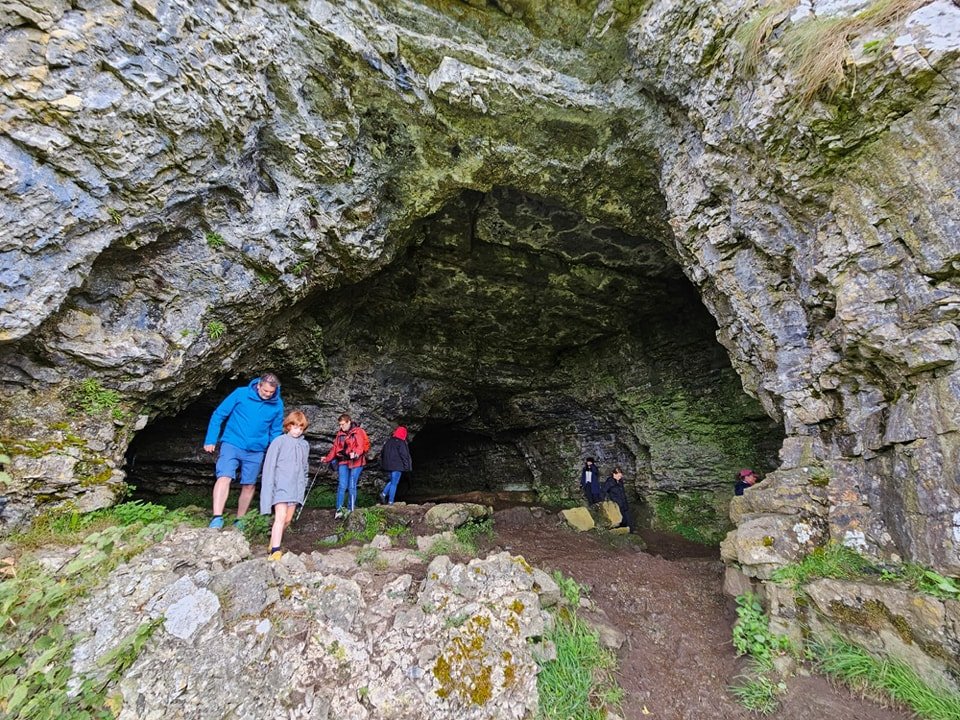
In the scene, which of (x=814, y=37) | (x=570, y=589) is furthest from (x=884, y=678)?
(x=814, y=37)

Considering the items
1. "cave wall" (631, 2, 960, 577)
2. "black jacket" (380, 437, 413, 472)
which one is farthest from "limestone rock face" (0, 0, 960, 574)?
"black jacket" (380, 437, 413, 472)

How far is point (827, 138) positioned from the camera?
3.92 metres

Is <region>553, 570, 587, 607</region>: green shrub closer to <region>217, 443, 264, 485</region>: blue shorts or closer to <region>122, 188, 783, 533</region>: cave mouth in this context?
<region>217, 443, 264, 485</region>: blue shorts

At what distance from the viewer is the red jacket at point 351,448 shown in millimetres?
7148

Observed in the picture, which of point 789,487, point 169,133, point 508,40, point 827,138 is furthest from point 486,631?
point 508,40

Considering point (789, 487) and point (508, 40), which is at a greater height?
point (508, 40)

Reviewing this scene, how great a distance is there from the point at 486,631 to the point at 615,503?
624cm

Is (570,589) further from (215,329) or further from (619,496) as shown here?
(215,329)

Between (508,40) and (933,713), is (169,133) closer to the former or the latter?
(508,40)

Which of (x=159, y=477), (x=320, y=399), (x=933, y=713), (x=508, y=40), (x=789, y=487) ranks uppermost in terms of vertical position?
(x=508, y=40)

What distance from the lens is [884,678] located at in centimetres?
308

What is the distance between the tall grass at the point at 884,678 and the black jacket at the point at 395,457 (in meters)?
6.51

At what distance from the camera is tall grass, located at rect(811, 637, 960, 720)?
281 centimetres

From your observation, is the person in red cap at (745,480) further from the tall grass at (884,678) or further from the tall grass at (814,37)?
the tall grass at (814,37)
